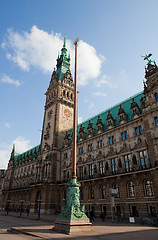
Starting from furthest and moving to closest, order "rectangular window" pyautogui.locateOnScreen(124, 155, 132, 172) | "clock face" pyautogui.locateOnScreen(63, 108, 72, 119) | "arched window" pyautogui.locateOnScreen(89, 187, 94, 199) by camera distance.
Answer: "clock face" pyautogui.locateOnScreen(63, 108, 72, 119) → "arched window" pyautogui.locateOnScreen(89, 187, 94, 199) → "rectangular window" pyautogui.locateOnScreen(124, 155, 132, 172)

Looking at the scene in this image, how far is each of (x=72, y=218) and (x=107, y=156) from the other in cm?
2277

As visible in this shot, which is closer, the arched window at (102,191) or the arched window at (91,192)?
the arched window at (102,191)

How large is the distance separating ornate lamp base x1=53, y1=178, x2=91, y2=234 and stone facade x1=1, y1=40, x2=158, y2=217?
11947mm

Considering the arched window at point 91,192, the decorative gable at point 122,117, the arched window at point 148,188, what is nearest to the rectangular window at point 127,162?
the arched window at point 148,188

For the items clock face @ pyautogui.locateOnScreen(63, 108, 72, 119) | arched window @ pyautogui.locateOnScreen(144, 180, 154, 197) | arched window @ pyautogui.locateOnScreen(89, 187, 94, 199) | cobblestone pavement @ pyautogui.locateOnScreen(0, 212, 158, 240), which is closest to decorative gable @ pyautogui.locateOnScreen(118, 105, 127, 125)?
arched window @ pyautogui.locateOnScreen(144, 180, 154, 197)

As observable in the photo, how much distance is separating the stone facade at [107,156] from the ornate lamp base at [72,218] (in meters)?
11.9

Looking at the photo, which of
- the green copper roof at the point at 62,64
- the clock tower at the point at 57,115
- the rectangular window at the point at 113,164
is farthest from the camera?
the green copper roof at the point at 62,64

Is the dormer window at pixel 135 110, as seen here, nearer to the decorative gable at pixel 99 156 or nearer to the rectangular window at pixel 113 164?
the rectangular window at pixel 113 164

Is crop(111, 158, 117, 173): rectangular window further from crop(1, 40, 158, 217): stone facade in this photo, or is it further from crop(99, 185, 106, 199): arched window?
crop(99, 185, 106, 199): arched window

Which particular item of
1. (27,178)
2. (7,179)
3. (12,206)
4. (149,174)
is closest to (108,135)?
(149,174)

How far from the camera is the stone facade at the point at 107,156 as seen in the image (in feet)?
95.3

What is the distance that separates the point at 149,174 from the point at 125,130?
32.5 feet

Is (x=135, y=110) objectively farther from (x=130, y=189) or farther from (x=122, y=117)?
(x=130, y=189)

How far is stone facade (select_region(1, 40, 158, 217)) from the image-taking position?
29047 mm
